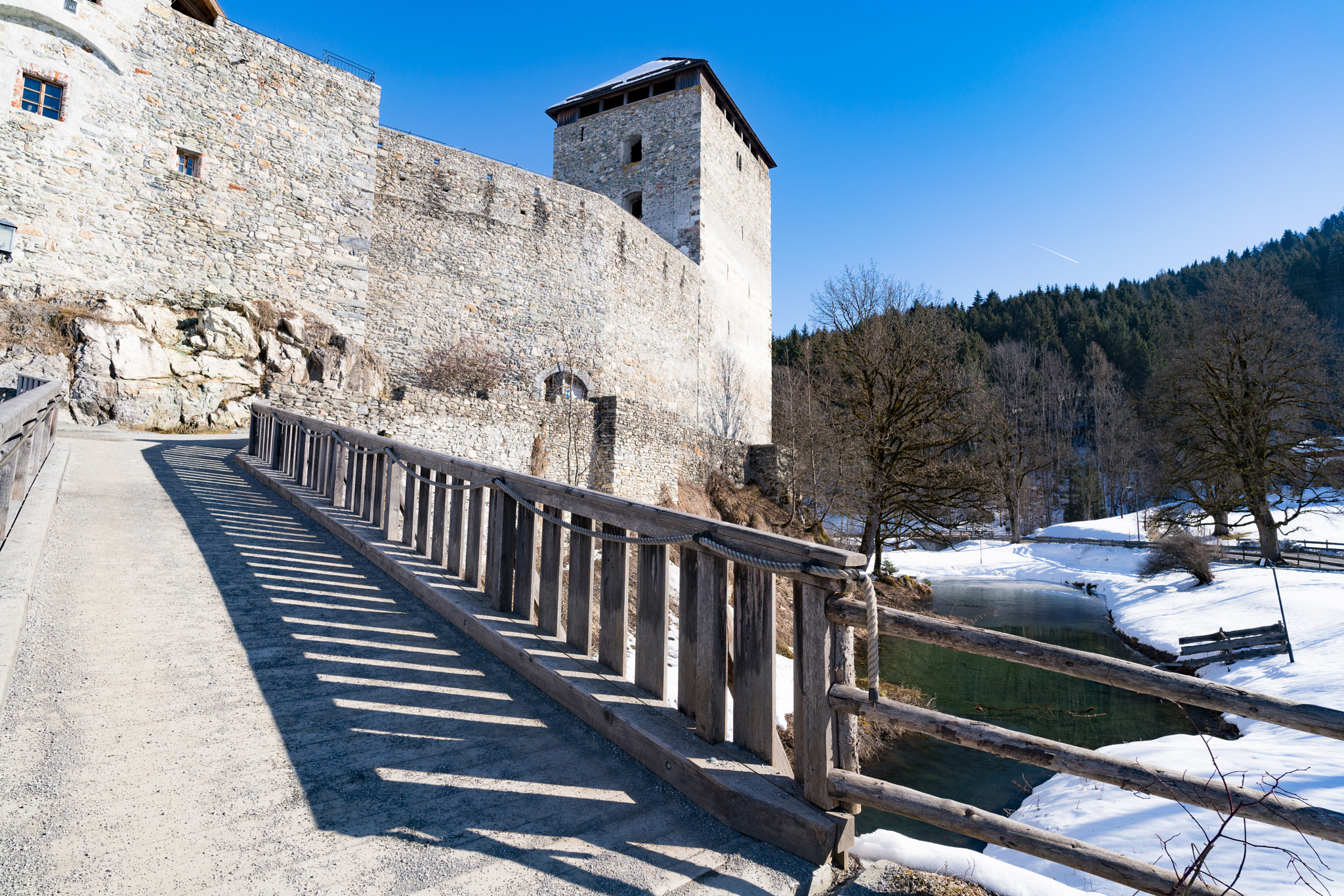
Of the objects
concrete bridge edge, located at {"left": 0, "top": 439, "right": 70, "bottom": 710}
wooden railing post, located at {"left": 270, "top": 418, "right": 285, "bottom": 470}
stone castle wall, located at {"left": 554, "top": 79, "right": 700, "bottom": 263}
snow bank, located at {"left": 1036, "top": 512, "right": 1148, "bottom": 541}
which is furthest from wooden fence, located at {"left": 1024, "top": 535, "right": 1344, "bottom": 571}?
concrete bridge edge, located at {"left": 0, "top": 439, "right": 70, "bottom": 710}

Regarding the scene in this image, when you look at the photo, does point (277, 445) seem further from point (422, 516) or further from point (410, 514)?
point (422, 516)

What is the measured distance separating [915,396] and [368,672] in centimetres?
1388

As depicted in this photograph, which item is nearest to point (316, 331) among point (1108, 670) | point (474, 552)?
point (474, 552)

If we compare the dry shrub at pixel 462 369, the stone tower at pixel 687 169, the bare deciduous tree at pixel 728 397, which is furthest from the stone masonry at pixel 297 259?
the bare deciduous tree at pixel 728 397

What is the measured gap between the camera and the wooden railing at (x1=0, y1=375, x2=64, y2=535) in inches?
150

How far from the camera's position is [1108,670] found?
1979 millimetres

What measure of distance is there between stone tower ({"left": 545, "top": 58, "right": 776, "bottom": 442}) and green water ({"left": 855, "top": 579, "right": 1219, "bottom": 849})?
15.4 meters

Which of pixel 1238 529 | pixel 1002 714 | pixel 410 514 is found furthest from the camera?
pixel 1238 529

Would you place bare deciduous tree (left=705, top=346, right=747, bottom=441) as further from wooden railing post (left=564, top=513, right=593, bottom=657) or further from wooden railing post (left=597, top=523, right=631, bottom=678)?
wooden railing post (left=597, top=523, right=631, bottom=678)

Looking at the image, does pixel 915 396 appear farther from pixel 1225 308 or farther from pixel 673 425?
pixel 1225 308

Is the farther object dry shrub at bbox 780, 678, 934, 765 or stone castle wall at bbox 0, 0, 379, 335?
stone castle wall at bbox 0, 0, 379, 335

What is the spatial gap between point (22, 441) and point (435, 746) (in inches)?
170

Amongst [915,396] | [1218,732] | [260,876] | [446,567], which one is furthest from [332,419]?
[1218,732]

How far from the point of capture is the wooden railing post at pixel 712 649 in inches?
98.1
